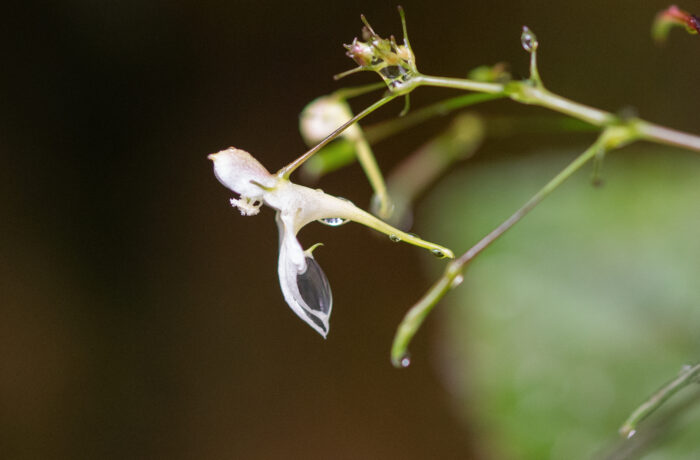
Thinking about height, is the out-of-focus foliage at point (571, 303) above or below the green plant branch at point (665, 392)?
above

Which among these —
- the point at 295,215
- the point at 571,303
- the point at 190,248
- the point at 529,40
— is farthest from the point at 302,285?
the point at 190,248

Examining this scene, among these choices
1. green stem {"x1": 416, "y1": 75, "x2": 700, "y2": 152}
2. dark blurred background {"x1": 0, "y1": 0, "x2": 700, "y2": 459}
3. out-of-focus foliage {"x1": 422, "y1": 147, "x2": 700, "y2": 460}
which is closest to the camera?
green stem {"x1": 416, "y1": 75, "x2": 700, "y2": 152}

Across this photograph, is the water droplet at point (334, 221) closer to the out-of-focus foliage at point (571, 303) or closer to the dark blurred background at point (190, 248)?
the out-of-focus foliage at point (571, 303)

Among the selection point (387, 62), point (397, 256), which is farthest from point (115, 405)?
point (387, 62)

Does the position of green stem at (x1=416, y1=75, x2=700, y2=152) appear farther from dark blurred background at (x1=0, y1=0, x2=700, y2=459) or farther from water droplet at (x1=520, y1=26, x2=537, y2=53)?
dark blurred background at (x1=0, y1=0, x2=700, y2=459)

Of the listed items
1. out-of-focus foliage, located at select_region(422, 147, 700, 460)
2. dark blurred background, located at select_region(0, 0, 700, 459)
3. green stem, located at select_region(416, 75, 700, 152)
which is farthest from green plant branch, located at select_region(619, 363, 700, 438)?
dark blurred background, located at select_region(0, 0, 700, 459)

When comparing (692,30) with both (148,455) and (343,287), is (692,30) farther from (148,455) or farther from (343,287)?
(148,455)

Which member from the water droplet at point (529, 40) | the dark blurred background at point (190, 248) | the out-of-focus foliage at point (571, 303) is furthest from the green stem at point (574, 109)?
the dark blurred background at point (190, 248)
